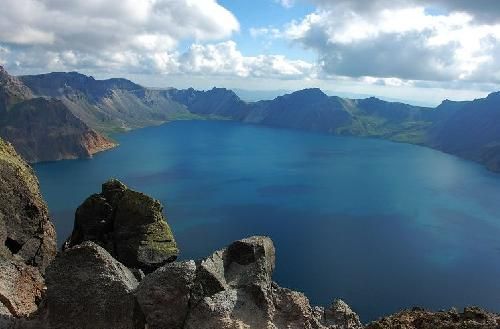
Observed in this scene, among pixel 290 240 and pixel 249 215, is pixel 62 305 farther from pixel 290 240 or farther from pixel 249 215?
pixel 249 215

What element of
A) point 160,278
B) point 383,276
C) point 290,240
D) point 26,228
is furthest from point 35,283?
point 290,240

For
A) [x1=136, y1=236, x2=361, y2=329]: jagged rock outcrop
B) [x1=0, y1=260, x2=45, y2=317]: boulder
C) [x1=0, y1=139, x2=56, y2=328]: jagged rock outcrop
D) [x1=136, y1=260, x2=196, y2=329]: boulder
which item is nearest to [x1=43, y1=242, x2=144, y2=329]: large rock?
[x1=136, y1=260, x2=196, y2=329]: boulder

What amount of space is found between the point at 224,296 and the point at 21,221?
104 feet

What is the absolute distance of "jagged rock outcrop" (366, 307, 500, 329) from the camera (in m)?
37.2

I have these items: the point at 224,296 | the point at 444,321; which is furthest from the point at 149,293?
the point at 444,321

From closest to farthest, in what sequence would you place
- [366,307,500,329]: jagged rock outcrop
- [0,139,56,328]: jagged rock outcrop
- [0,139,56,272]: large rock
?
1. [366,307,500,329]: jagged rock outcrop
2. [0,139,56,328]: jagged rock outcrop
3. [0,139,56,272]: large rock

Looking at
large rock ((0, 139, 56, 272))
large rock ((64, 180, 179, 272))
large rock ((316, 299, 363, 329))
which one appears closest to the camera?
large rock ((316, 299, 363, 329))

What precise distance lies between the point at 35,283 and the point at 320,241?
409 feet

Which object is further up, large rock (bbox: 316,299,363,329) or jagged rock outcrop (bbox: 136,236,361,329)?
jagged rock outcrop (bbox: 136,236,361,329)

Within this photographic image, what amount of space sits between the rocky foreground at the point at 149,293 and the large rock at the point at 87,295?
2.5 inches

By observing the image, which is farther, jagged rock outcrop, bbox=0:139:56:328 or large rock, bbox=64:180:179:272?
large rock, bbox=64:180:179:272

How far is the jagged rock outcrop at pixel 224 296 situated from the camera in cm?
3030

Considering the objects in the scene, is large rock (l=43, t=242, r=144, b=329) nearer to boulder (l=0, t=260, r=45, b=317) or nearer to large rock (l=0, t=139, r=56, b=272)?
boulder (l=0, t=260, r=45, b=317)

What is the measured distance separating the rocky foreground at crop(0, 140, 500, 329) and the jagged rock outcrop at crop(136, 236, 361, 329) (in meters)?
0.06
